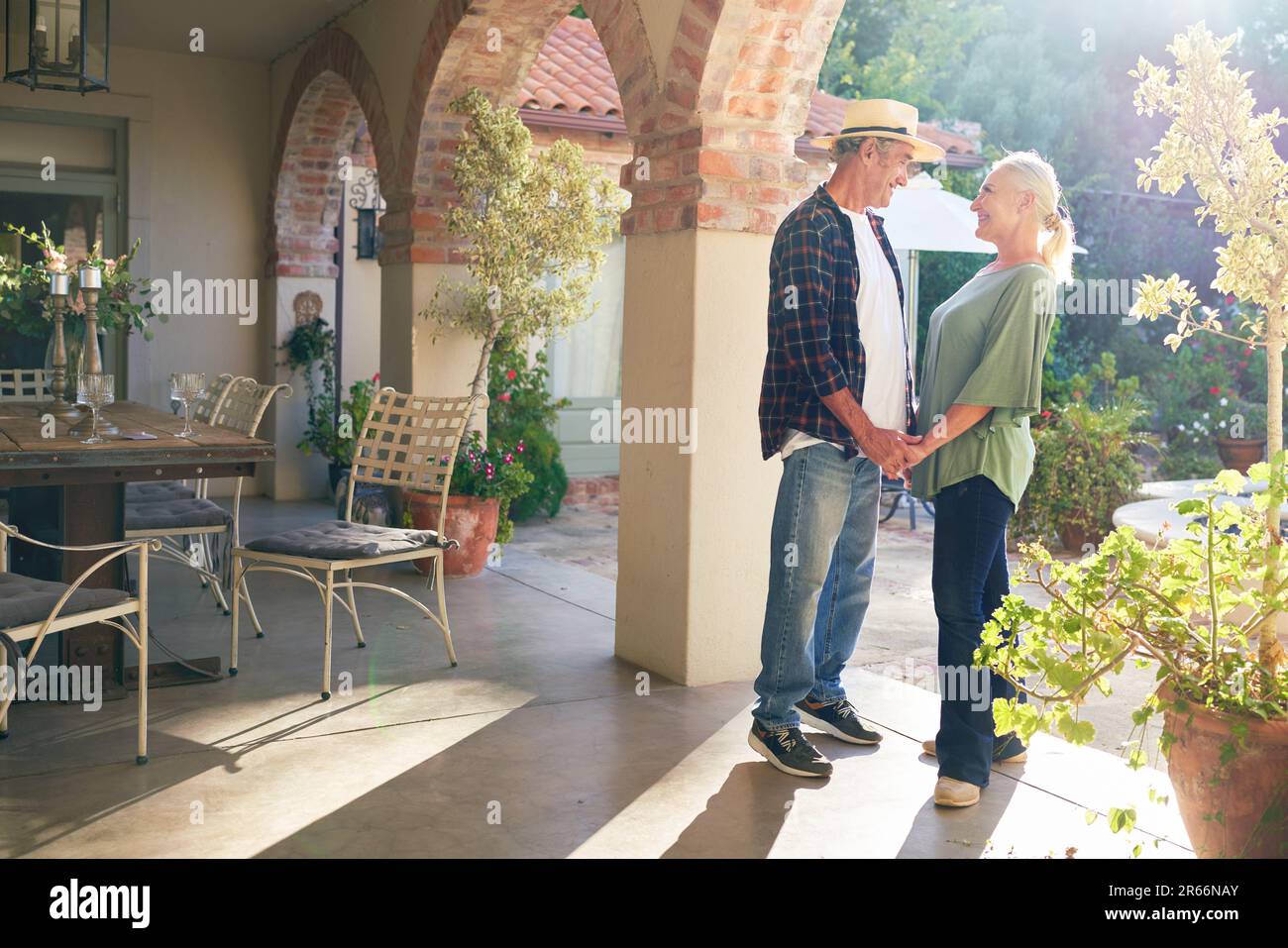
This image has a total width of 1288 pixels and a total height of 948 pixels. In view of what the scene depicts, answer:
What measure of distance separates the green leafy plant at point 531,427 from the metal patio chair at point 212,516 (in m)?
3.05

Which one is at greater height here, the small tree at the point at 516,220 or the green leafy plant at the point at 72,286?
the small tree at the point at 516,220

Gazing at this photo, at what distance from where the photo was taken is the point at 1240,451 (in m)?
10.6

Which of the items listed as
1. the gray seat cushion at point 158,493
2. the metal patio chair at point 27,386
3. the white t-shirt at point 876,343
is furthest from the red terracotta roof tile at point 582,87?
the white t-shirt at point 876,343

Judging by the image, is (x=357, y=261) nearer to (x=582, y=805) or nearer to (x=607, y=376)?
(x=607, y=376)

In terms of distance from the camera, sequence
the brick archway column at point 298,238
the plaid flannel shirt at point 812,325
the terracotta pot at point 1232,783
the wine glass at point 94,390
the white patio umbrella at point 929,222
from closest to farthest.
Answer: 1. the terracotta pot at point 1232,783
2. the plaid flannel shirt at point 812,325
3. the wine glass at point 94,390
4. the white patio umbrella at point 929,222
5. the brick archway column at point 298,238

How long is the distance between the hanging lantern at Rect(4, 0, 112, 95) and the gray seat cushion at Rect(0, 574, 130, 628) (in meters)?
2.83

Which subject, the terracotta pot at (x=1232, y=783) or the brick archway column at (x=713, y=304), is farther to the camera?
the brick archway column at (x=713, y=304)

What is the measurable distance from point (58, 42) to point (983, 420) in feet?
14.3

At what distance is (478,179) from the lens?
6574 mm

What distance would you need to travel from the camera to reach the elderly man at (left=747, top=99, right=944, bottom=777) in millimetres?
3451

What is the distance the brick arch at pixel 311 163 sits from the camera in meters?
8.75

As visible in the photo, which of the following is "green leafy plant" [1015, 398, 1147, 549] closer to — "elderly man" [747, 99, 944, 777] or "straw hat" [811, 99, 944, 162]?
"elderly man" [747, 99, 944, 777]

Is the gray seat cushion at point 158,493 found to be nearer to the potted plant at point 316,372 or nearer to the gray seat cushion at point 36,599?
the gray seat cushion at point 36,599
